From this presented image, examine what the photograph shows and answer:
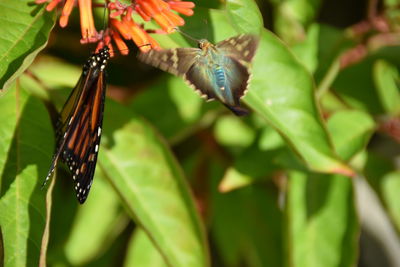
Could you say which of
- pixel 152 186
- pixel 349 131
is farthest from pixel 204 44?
pixel 349 131

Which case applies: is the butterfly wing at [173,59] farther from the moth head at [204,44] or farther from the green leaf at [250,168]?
the green leaf at [250,168]

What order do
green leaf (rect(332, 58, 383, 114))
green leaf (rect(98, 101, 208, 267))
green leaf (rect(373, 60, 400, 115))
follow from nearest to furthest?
green leaf (rect(98, 101, 208, 267))
green leaf (rect(373, 60, 400, 115))
green leaf (rect(332, 58, 383, 114))

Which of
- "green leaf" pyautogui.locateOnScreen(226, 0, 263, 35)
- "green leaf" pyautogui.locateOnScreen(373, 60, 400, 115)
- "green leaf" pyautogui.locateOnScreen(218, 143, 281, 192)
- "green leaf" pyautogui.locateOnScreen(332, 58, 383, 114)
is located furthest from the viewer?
"green leaf" pyautogui.locateOnScreen(332, 58, 383, 114)

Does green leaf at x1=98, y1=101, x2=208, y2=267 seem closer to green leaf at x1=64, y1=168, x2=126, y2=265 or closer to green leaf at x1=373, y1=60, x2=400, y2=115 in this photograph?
green leaf at x1=64, y1=168, x2=126, y2=265

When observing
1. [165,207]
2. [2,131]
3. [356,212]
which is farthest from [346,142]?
[2,131]

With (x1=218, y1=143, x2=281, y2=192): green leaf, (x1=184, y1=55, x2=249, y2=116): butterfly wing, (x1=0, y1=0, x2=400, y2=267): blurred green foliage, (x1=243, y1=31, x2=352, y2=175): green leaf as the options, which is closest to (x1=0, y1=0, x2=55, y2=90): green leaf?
(x1=0, y1=0, x2=400, y2=267): blurred green foliage

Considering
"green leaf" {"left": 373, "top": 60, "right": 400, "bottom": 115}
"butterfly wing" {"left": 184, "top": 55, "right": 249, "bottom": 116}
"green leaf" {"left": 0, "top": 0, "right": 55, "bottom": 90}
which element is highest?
"green leaf" {"left": 0, "top": 0, "right": 55, "bottom": 90}

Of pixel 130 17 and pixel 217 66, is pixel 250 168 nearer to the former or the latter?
pixel 217 66
